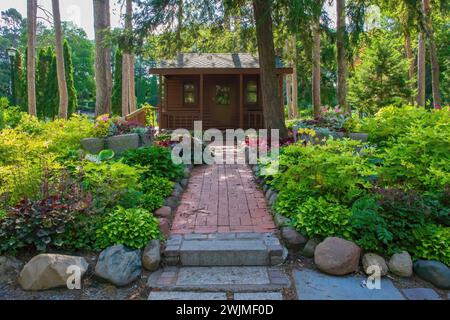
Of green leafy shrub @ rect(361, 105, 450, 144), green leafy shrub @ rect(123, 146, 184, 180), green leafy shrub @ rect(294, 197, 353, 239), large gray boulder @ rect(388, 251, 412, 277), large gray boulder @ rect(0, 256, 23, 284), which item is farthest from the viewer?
green leafy shrub @ rect(361, 105, 450, 144)

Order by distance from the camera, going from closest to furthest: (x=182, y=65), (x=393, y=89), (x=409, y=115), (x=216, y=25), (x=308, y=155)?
(x=308, y=155) → (x=409, y=115) → (x=216, y=25) → (x=182, y=65) → (x=393, y=89)

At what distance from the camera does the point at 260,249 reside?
3.76 meters

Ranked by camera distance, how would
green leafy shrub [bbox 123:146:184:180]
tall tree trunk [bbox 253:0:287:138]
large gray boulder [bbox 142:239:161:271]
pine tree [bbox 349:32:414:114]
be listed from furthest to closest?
pine tree [bbox 349:32:414:114] → tall tree trunk [bbox 253:0:287:138] → green leafy shrub [bbox 123:146:184:180] → large gray boulder [bbox 142:239:161:271]

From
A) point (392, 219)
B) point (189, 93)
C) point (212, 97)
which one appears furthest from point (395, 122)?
point (189, 93)

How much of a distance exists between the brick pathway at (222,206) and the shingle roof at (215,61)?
25.1ft

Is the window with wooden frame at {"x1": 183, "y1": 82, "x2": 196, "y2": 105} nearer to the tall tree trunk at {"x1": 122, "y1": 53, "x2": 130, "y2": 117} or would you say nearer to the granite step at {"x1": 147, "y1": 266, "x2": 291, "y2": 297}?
the tall tree trunk at {"x1": 122, "y1": 53, "x2": 130, "y2": 117}

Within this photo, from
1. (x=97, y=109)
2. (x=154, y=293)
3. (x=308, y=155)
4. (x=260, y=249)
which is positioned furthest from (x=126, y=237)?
(x=97, y=109)

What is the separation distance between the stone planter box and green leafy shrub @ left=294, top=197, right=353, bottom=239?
12.8 ft

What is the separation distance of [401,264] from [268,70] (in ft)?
22.5

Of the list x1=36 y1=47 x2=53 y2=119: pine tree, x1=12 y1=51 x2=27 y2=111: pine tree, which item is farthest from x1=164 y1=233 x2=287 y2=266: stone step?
x1=36 y1=47 x2=53 y2=119: pine tree

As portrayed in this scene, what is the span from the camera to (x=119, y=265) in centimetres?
345

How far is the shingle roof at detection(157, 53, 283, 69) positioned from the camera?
45.7 feet

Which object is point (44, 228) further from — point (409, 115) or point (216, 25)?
point (216, 25)
